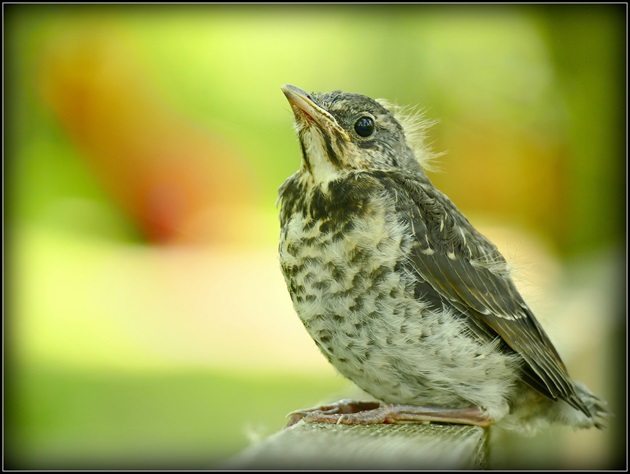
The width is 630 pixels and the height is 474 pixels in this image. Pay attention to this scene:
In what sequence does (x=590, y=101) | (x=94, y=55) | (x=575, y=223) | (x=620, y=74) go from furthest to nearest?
(x=94, y=55), (x=575, y=223), (x=590, y=101), (x=620, y=74)

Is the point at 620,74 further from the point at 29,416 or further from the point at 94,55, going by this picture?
the point at 94,55

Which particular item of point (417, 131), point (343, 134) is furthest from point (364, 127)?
point (417, 131)

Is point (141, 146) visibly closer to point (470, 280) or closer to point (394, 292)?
point (470, 280)

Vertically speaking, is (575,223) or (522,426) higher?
(575,223)

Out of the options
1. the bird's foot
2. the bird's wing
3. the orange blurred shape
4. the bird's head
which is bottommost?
the bird's foot

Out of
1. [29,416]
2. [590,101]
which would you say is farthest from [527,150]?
[29,416]

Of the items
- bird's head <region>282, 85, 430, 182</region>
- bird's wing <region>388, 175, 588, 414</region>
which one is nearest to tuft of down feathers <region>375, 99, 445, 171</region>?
bird's head <region>282, 85, 430, 182</region>

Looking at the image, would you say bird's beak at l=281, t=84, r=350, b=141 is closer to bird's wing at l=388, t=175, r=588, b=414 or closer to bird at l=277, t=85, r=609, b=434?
bird at l=277, t=85, r=609, b=434
